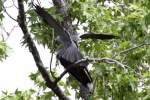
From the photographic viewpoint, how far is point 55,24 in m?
6.15

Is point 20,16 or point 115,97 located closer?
point 20,16

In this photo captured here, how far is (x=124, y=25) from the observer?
25.1 ft

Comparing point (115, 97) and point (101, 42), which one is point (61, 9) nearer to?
point (101, 42)

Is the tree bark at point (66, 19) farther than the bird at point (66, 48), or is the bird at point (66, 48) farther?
the tree bark at point (66, 19)

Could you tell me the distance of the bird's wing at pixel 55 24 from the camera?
6.10 m

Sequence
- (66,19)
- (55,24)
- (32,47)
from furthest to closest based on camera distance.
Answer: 1. (66,19)
2. (55,24)
3. (32,47)

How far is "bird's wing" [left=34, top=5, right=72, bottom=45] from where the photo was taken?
20.0 feet

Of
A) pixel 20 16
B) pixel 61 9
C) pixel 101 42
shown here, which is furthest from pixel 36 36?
pixel 20 16

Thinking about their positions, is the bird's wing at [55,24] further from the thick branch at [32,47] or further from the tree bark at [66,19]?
the tree bark at [66,19]

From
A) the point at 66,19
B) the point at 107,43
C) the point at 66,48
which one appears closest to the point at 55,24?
the point at 66,48

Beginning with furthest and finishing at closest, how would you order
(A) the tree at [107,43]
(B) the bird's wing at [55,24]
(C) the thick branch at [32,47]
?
1. (A) the tree at [107,43]
2. (B) the bird's wing at [55,24]
3. (C) the thick branch at [32,47]

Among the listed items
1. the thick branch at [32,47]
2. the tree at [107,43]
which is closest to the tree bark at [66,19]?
the tree at [107,43]

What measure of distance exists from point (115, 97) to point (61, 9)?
57.9 inches

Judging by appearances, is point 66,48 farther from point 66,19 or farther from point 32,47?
point 66,19
